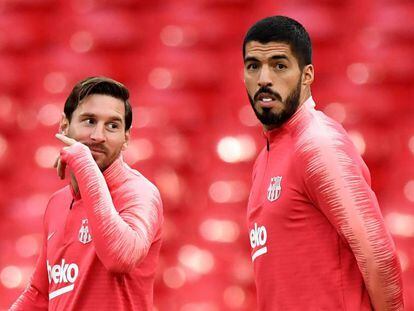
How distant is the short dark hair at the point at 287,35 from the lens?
0.99 metres

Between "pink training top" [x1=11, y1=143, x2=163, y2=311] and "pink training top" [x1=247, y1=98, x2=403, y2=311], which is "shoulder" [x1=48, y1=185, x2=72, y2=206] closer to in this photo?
"pink training top" [x1=11, y1=143, x2=163, y2=311]

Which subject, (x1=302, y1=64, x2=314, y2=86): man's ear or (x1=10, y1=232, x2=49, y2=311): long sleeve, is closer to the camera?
(x1=302, y1=64, x2=314, y2=86): man's ear

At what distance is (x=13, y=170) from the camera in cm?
208

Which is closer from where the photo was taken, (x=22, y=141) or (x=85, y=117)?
(x=85, y=117)

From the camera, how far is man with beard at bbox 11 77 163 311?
37.7 inches

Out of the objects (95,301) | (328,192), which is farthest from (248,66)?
(95,301)

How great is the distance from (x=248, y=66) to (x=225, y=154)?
1.00 metres

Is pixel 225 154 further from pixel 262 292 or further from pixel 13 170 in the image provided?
pixel 262 292

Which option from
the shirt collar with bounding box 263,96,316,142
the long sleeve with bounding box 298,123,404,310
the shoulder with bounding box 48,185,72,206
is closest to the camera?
the long sleeve with bounding box 298,123,404,310

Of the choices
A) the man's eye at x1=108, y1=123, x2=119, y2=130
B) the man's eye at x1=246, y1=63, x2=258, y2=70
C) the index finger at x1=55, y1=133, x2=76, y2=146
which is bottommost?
the index finger at x1=55, y1=133, x2=76, y2=146

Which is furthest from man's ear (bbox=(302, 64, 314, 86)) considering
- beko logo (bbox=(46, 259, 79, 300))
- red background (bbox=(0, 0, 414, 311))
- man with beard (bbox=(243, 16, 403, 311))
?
red background (bbox=(0, 0, 414, 311))

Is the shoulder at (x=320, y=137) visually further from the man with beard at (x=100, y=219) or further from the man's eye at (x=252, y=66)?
the man with beard at (x=100, y=219)

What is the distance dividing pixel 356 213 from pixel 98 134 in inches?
12.5

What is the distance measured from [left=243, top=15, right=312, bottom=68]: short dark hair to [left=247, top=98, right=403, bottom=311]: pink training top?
73 mm
